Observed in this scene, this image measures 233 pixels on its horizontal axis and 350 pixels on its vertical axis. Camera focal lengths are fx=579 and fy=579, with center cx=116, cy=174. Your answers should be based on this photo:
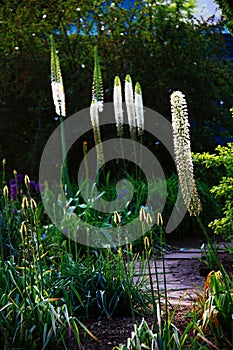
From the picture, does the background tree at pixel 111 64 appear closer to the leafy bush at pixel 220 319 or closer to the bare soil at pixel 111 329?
the bare soil at pixel 111 329

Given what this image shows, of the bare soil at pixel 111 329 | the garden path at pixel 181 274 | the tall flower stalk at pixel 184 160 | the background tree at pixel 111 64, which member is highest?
the background tree at pixel 111 64

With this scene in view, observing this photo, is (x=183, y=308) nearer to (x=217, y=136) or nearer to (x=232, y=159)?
(x=232, y=159)

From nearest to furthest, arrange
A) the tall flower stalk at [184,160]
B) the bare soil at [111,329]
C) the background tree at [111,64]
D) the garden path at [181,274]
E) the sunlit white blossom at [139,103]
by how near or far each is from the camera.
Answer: the tall flower stalk at [184,160]
the bare soil at [111,329]
the garden path at [181,274]
the sunlit white blossom at [139,103]
the background tree at [111,64]

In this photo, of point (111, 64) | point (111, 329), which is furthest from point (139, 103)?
point (111, 64)

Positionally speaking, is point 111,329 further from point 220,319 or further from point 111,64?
point 111,64

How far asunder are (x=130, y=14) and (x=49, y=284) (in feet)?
21.4

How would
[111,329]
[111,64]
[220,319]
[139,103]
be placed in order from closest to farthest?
[220,319] → [111,329] → [139,103] → [111,64]

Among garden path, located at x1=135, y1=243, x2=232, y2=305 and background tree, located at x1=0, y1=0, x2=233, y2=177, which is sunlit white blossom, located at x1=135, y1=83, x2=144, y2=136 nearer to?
garden path, located at x1=135, y1=243, x2=232, y2=305

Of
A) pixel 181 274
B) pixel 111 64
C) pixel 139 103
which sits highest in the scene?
pixel 111 64

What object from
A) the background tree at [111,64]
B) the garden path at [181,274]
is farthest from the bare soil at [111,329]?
the background tree at [111,64]

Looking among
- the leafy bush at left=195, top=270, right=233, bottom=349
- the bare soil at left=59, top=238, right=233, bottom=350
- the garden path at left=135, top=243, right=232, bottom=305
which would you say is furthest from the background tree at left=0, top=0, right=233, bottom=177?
the leafy bush at left=195, top=270, right=233, bottom=349

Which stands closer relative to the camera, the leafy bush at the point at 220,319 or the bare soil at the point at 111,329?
the leafy bush at the point at 220,319

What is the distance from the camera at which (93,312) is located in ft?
11.6

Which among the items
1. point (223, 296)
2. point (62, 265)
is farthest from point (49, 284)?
point (223, 296)
